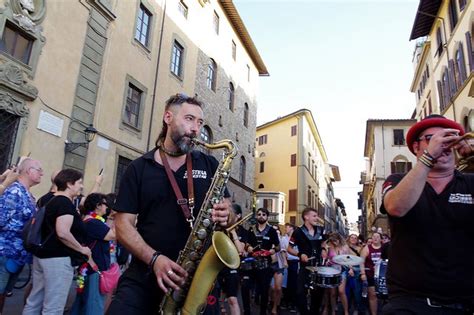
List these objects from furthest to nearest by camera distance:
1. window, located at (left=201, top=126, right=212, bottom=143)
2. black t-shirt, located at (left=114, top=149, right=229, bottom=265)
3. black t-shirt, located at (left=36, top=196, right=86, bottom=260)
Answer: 1. window, located at (left=201, top=126, right=212, bottom=143)
2. black t-shirt, located at (left=36, top=196, right=86, bottom=260)
3. black t-shirt, located at (left=114, top=149, right=229, bottom=265)

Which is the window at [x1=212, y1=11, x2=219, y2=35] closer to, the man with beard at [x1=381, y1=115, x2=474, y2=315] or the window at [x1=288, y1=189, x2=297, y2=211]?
the man with beard at [x1=381, y1=115, x2=474, y2=315]

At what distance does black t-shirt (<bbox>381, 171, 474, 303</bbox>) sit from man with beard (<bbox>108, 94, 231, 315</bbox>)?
120 cm

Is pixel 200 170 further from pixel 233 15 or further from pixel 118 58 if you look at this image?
pixel 233 15

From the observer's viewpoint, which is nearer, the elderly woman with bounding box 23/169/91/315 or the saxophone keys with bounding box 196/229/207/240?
the saxophone keys with bounding box 196/229/207/240

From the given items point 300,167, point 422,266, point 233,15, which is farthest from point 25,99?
point 300,167

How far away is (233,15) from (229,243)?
77.1ft

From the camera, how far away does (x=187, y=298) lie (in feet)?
7.60

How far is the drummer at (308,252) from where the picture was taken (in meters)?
6.96

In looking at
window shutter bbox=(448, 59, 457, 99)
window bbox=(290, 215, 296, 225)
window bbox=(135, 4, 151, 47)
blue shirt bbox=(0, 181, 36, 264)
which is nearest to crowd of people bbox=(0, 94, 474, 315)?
blue shirt bbox=(0, 181, 36, 264)

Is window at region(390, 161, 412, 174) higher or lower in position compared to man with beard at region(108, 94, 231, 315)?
higher

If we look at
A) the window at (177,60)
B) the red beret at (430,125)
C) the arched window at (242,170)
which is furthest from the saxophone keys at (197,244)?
the arched window at (242,170)

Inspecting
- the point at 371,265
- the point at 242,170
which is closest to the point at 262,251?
the point at 371,265

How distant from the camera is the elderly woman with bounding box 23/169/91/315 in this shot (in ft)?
13.1

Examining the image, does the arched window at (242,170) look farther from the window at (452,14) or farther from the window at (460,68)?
the window at (452,14)
